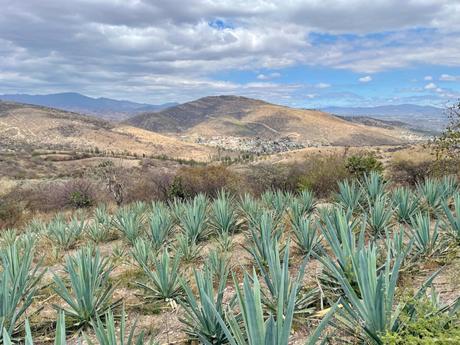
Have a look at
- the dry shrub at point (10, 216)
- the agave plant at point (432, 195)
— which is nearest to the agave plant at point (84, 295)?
the agave plant at point (432, 195)

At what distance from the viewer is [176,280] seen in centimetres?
455

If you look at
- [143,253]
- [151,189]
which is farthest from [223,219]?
[151,189]

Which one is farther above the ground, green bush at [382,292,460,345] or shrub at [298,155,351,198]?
green bush at [382,292,460,345]

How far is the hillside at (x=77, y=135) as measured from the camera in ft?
286

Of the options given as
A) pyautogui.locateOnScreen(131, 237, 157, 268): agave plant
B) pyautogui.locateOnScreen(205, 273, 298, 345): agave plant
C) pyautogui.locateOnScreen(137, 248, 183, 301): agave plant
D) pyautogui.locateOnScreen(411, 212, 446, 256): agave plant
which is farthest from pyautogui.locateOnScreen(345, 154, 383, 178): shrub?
pyautogui.locateOnScreen(205, 273, 298, 345): agave plant

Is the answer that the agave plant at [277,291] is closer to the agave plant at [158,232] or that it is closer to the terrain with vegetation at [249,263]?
the terrain with vegetation at [249,263]

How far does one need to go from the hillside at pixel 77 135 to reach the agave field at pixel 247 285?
263 ft

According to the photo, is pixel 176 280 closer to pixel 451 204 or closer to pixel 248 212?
pixel 248 212

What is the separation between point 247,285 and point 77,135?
320 feet

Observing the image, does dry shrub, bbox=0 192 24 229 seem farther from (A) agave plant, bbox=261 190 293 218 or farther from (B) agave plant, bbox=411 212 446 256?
(B) agave plant, bbox=411 212 446 256

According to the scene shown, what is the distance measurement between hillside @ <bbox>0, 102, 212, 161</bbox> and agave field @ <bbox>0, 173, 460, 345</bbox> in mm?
80290

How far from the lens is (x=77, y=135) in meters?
92.7

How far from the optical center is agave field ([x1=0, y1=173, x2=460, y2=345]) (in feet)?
8.15

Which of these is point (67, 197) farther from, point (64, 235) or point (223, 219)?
point (223, 219)
